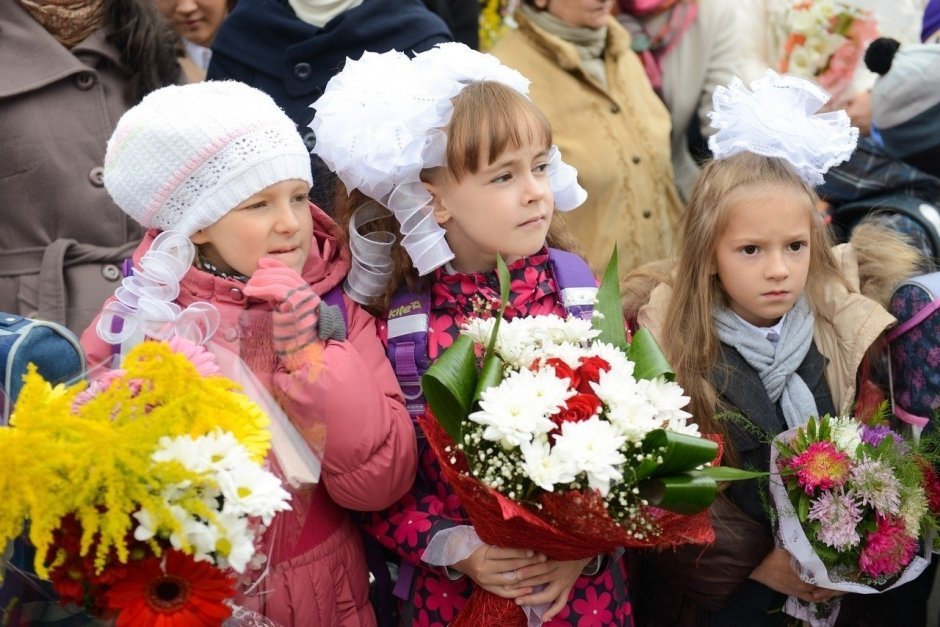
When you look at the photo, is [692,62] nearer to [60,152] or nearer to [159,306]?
[60,152]

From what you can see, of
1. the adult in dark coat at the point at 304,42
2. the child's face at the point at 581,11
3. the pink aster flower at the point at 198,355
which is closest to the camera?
the pink aster flower at the point at 198,355

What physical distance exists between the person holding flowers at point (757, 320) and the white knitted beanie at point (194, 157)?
1260mm

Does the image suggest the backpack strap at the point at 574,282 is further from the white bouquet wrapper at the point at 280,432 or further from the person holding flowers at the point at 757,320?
the white bouquet wrapper at the point at 280,432

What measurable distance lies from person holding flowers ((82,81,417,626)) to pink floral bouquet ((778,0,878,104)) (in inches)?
104

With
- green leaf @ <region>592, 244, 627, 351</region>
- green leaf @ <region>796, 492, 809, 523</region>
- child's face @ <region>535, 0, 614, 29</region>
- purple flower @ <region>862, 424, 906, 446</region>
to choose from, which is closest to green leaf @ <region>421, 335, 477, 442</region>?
green leaf @ <region>592, 244, 627, 351</region>

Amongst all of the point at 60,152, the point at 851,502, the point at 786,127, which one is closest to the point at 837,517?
the point at 851,502

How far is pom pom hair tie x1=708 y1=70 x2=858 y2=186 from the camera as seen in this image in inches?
123

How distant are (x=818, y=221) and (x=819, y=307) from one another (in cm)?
26

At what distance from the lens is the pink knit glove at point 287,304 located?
2418mm

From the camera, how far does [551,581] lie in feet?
9.04

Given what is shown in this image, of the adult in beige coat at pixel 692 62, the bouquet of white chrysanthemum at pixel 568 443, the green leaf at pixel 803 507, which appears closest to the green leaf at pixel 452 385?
the bouquet of white chrysanthemum at pixel 568 443

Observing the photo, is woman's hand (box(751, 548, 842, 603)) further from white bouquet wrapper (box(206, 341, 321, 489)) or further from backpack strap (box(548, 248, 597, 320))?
white bouquet wrapper (box(206, 341, 321, 489))

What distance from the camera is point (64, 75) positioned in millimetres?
3607

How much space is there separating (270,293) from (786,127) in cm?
163
